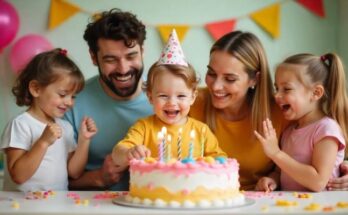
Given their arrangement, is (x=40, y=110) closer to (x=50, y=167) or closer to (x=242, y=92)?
(x=50, y=167)

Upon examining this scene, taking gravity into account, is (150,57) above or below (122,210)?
above

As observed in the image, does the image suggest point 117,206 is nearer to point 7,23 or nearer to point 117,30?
point 117,30

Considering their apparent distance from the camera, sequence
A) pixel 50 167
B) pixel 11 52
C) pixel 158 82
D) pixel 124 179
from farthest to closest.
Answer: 1. pixel 11 52
2. pixel 124 179
3. pixel 50 167
4. pixel 158 82

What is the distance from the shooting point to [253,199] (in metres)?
1.97

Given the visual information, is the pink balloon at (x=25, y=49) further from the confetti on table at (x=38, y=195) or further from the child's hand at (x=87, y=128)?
the confetti on table at (x=38, y=195)

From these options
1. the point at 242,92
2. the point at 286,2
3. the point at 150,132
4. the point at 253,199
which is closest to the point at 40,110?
the point at 150,132

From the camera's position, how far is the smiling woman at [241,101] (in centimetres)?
257

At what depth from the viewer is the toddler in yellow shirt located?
2.32 meters

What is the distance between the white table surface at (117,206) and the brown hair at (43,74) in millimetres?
672

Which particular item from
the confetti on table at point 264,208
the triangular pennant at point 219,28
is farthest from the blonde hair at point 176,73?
the triangular pennant at point 219,28

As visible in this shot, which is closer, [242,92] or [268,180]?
[268,180]

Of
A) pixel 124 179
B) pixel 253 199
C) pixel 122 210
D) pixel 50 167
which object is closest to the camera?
pixel 122 210

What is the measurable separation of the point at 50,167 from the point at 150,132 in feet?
1.74

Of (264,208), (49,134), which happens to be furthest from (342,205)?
(49,134)
